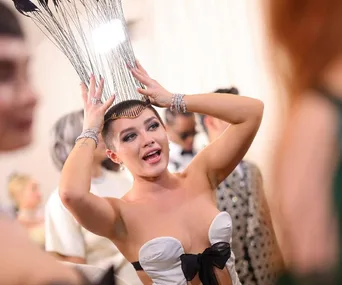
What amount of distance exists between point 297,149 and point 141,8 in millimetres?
856

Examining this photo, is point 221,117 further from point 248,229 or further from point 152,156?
point 248,229

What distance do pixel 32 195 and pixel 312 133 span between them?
3.33ft

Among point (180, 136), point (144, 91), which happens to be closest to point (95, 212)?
point (144, 91)

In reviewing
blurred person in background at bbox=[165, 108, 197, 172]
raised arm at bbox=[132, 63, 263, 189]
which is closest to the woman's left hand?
raised arm at bbox=[132, 63, 263, 189]

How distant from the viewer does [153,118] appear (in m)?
1.10

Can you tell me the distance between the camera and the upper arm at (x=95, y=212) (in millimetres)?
989

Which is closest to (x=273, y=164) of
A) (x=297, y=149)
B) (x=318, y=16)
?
(x=297, y=149)

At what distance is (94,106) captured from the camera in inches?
41.6

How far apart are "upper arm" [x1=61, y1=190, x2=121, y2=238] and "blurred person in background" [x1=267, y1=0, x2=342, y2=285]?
50 cm

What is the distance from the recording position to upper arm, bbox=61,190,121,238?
989 millimetres

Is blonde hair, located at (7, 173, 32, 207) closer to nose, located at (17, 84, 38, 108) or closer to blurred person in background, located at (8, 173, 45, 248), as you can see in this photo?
blurred person in background, located at (8, 173, 45, 248)

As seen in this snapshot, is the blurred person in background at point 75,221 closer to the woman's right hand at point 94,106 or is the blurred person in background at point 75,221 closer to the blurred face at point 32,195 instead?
the blurred face at point 32,195

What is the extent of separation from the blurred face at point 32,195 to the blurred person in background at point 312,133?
927 mm

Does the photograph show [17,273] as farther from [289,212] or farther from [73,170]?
[73,170]
